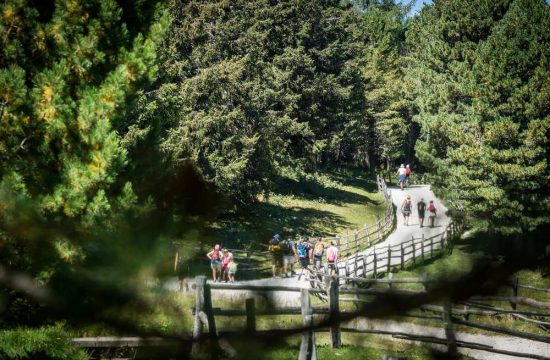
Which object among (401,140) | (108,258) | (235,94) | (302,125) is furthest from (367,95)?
(108,258)

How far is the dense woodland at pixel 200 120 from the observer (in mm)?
2098

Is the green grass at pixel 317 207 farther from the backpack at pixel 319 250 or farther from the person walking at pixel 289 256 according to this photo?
the backpack at pixel 319 250

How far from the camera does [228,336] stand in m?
1.46

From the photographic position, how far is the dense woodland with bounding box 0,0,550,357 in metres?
2.10

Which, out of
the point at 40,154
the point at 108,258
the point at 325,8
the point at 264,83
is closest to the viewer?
the point at 108,258

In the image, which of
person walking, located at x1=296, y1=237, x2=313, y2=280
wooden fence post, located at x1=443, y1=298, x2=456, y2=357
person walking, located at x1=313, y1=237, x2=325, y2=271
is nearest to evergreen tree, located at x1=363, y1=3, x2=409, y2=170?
person walking, located at x1=296, y1=237, x2=313, y2=280

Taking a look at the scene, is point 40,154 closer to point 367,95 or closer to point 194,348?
point 194,348

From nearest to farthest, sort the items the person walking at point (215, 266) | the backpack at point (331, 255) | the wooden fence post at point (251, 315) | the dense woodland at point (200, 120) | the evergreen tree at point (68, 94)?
the wooden fence post at point (251, 315)
the dense woodland at point (200, 120)
the evergreen tree at point (68, 94)
the person walking at point (215, 266)
the backpack at point (331, 255)

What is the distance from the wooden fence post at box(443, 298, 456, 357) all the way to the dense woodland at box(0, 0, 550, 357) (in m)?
0.19

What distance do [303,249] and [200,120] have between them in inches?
343

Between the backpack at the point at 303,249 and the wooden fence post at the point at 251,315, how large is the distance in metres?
16.3

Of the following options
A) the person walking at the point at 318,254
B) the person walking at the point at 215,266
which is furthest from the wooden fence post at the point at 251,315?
the person walking at the point at 318,254

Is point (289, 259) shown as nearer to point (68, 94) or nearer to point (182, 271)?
point (68, 94)

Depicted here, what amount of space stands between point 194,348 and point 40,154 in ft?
20.3
